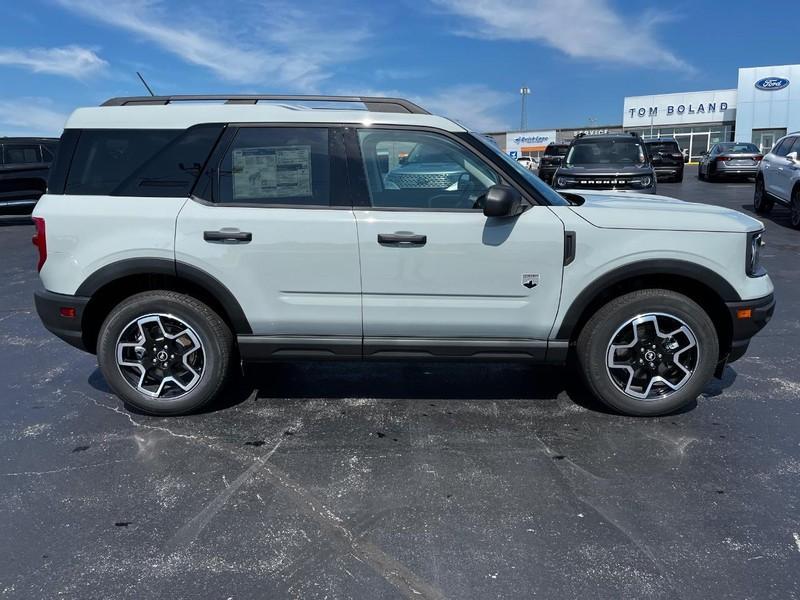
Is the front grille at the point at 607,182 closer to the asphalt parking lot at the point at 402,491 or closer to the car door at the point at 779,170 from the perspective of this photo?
the car door at the point at 779,170

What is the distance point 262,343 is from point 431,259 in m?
1.18

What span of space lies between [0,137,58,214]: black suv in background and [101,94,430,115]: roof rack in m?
11.7

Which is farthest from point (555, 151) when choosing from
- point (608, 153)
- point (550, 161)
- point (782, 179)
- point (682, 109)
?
point (682, 109)

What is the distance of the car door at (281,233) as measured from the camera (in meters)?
3.71

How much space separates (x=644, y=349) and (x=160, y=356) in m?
3.03

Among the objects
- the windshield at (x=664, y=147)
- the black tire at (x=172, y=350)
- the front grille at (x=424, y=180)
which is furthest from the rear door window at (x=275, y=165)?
the windshield at (x=664, y=147)

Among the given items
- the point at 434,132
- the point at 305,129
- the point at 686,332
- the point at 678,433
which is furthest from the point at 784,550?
the point at 305,129

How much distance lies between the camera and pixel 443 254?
3.67m

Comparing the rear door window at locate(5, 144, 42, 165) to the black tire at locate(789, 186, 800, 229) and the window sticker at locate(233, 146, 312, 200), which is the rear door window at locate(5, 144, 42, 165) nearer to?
the window sticker at locate(233, 146, 312, 200)

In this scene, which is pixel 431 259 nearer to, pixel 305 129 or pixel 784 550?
→ pixel 305 129

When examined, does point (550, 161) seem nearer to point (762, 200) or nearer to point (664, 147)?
point (664, 147)

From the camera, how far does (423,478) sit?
3.25 m

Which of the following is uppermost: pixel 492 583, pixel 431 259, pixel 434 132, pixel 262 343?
pixel 434 132

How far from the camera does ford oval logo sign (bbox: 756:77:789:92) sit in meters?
47.8
